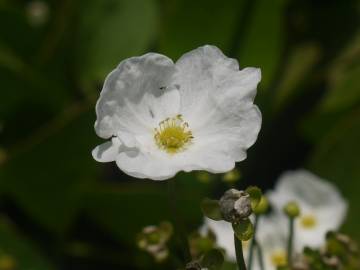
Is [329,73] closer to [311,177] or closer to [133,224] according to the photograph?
[311,177]

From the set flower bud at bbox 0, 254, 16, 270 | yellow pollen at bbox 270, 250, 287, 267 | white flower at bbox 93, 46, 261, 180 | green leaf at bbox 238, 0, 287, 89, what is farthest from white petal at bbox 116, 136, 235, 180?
green leaf at bbox 238, 0, 287, 89

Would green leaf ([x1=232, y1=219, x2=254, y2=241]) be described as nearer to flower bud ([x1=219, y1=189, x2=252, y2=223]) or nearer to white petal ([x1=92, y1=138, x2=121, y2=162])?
flower bud ([x1=219, y1=189, x2=252, y2=223])

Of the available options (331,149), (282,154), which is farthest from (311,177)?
(282,154)

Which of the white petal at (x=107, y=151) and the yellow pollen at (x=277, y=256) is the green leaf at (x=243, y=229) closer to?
the white petal at (x=107, y=151)

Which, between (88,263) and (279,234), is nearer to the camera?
(279,234)

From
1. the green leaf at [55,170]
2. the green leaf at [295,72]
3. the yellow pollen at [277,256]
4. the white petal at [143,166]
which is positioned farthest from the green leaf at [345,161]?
the white petal at [143,166]

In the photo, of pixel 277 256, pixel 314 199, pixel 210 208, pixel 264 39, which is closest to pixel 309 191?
pixel 314 199
